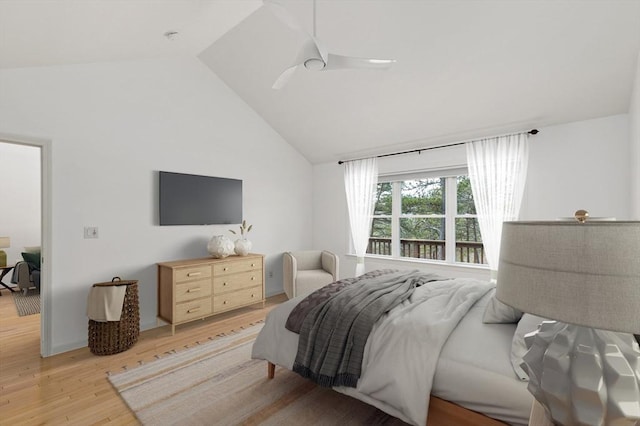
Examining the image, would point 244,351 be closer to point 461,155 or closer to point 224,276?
point 224,276

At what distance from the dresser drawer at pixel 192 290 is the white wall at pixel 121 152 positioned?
19.1 inches

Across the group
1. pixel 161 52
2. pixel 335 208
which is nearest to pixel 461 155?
pixel 335 208

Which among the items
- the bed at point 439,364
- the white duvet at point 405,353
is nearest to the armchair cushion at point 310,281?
the white duvet at point 405,353

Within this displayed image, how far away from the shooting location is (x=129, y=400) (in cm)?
212

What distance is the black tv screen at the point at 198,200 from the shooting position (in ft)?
11.9

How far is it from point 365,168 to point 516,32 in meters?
2.66

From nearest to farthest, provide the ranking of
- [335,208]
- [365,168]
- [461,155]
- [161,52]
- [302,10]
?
1. [302,10]
2. [161,52]
3. [461,155]
4. [365,168]
5. [335,208]

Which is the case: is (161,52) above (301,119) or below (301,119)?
above

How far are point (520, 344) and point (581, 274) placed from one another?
1063 mm

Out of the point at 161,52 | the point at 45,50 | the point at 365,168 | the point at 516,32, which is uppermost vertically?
the point at 161,52

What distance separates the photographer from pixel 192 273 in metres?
3.40

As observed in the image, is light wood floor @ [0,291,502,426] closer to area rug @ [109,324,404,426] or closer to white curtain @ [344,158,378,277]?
area rug @ [109,324,404,426]

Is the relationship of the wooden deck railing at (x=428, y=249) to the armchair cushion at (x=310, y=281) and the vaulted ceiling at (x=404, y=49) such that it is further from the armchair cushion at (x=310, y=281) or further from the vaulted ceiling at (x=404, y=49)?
the vaulted ceiling at (x=404, y=49)

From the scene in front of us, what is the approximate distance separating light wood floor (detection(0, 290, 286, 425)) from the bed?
136cm
